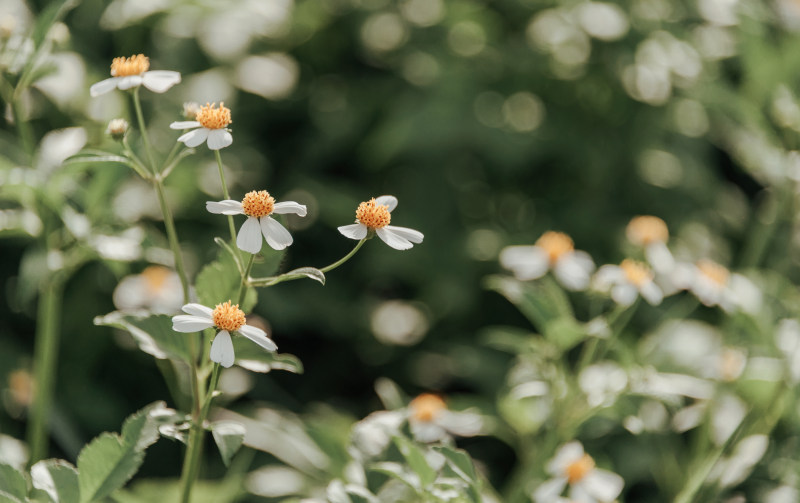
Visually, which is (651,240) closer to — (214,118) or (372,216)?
(372,216)

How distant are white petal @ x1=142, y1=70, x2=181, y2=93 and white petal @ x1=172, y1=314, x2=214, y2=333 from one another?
0.25 meters

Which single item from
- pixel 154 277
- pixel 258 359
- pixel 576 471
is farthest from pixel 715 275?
pixel 154 277

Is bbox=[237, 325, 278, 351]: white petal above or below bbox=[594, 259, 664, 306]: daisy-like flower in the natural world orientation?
above

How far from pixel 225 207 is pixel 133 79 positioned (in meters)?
0.21

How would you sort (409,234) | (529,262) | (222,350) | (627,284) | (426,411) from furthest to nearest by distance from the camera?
(529,262)
(426,411)
(627,284)
(409,234)
(222,350)

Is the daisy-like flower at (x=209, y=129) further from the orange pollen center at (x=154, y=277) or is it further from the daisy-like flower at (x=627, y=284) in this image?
the orange pollen center at (x=154, y=277)

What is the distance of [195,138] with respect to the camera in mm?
743

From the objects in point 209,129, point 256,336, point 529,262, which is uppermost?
point 209,129

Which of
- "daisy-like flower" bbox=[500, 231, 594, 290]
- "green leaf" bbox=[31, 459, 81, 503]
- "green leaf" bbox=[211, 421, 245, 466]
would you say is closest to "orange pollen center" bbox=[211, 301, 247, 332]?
"green leaf" bbox=[211, 421, 245, 466]

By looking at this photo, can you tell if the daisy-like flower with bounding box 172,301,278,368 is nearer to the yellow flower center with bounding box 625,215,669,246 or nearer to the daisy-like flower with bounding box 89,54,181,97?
the daisy-like flower with bounding box 89,54,181,97

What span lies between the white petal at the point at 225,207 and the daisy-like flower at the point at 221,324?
86mm

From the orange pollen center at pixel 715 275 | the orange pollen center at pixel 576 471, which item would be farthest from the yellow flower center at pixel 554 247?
the orange pollen center at pixel 576 471

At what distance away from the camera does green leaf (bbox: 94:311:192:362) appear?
0.78 meters

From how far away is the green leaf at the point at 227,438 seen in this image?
71 centimetres
